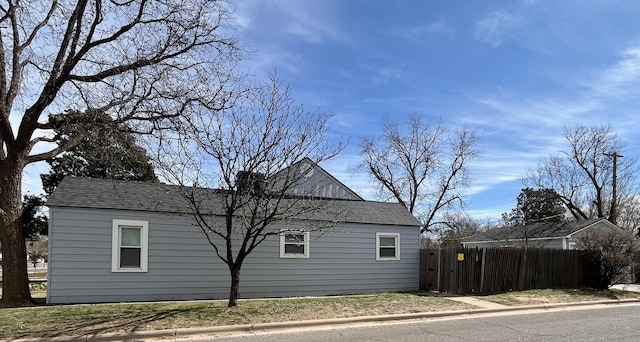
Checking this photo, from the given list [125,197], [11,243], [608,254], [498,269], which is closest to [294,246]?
[125,197]

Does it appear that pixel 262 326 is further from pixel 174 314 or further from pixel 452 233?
pixel 452 233

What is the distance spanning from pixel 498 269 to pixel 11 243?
1502 cm

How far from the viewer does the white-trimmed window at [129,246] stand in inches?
510

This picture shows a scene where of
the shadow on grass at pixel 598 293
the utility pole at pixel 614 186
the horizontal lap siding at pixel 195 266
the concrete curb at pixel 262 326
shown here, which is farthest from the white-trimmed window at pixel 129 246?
the utility pole at pixel 614 186

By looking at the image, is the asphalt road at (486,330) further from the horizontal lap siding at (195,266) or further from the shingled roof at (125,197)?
the horizontal lap siding at (195,266)

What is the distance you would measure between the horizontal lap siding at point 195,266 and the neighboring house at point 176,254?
1.0 inches

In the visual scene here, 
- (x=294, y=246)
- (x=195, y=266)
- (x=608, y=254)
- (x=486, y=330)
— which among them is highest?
(x=294, y=246)

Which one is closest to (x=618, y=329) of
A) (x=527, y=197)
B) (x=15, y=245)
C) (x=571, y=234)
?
(x=15, y=245)

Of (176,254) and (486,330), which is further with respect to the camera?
(176,254)

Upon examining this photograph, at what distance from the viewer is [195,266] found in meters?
14.0

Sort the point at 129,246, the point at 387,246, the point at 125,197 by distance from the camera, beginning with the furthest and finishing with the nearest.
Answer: the point at 387,246
the point at 125,197
the point at 129,246

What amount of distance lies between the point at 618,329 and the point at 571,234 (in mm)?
18699

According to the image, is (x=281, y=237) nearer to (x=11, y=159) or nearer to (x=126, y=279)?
(x=126, y=279)

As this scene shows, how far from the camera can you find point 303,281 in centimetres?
1555
